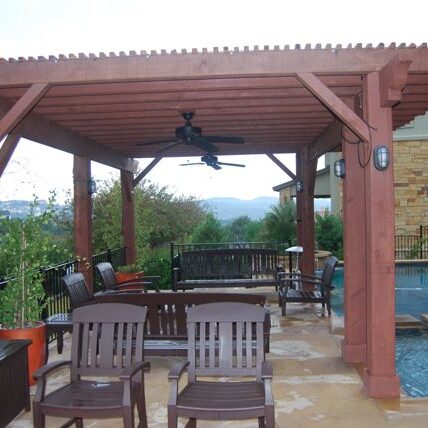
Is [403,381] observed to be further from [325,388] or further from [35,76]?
[35,76]

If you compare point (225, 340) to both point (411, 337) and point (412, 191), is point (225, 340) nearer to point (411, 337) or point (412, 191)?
point (411, 337)

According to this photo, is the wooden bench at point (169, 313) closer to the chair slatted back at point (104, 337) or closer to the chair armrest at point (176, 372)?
the chair slatted back at point (104, 337)

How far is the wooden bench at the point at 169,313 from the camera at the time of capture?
451cm

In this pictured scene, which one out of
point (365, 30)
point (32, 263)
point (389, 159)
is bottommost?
point (32, 263)

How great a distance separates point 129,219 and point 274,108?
5080 mm

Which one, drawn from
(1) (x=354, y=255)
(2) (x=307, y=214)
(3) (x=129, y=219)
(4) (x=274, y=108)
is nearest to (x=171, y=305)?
(1) (x=354, y=255)

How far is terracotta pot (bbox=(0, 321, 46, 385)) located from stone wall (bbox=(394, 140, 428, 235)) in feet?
41.9

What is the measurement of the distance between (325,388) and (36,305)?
104 inches

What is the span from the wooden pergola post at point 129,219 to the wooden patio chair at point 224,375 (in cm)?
657

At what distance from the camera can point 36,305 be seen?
4.53 meters

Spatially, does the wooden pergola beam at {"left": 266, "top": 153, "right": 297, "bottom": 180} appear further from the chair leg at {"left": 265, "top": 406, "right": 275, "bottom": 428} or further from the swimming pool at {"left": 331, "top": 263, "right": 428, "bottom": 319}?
the chair leg at {"left": 265, "top": 406, "right": 275, "bottom": 428}

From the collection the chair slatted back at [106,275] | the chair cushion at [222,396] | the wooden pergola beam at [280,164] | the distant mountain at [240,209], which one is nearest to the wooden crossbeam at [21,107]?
the chair cushion at [222,396]

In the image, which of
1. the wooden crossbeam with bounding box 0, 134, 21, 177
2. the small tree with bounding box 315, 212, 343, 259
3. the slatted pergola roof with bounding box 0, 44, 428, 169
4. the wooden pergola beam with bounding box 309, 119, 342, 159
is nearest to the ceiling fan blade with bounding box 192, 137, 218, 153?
the slatted pergola roof with bounding box 0, 44, 428, 169

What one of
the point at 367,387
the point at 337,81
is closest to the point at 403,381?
the point at 367,387
